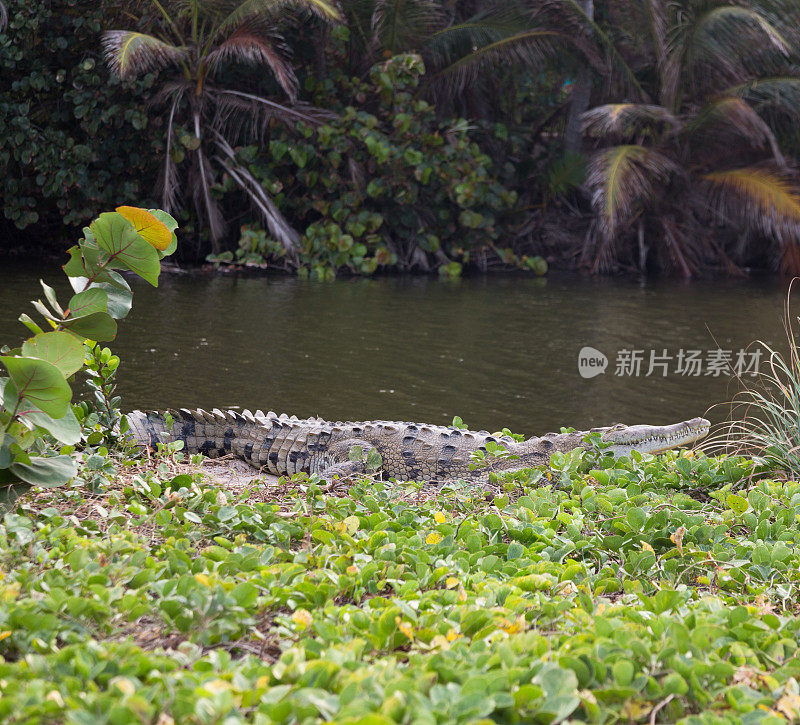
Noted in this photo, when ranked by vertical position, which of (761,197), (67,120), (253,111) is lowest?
(761,197)

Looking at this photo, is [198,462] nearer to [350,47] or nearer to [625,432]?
[625,432]

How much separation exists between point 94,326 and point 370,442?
197cm

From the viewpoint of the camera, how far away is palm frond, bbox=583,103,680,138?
12172mm

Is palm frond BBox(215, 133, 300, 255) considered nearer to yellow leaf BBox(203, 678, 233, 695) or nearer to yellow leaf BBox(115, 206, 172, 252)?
yellow leaf BBox(115, 206, 172, 252)

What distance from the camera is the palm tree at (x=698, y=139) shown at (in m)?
12.3

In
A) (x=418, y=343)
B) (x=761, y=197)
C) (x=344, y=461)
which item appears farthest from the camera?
(x=761, y=197)

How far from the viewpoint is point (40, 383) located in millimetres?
2168

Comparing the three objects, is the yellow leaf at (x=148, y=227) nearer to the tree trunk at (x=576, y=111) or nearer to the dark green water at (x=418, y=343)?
the dark green water at (x=418, y=343)

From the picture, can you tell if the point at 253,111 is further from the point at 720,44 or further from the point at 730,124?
the point at 730,124

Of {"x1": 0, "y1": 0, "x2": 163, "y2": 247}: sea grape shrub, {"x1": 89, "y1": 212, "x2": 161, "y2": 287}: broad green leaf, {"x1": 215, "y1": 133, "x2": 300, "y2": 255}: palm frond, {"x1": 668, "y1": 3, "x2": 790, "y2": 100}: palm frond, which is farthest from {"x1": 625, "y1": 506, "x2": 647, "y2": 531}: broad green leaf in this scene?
{"x1": 668, "y1": 3, "x2": 790, "y2": 100}: palm frond

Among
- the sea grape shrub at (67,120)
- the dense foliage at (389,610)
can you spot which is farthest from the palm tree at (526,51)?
the dense foliage at (389,610)

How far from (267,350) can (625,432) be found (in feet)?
13.0

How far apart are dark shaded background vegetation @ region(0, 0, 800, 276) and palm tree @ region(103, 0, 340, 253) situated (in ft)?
0.15

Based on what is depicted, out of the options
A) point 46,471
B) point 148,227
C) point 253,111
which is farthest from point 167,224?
point 253,111
